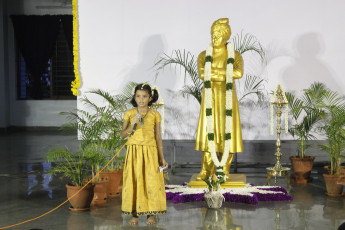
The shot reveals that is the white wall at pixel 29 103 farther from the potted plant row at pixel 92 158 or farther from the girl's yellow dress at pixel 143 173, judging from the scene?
the girl's yellow dress at pixel 143 173

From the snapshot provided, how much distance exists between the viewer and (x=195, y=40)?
905 cm

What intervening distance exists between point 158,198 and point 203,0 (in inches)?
207

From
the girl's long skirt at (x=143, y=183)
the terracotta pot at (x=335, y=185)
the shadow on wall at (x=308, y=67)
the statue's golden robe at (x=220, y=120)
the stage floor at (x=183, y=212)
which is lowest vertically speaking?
the stage floor at (x=183, y=212)

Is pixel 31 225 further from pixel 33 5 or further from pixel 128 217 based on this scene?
pixel 33 5

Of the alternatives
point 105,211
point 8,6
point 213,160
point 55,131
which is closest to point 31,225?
point 105,211

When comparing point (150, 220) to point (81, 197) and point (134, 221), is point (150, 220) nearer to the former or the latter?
point (134, 221)

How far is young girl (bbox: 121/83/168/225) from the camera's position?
4.68m

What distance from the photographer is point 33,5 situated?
51.4 feet

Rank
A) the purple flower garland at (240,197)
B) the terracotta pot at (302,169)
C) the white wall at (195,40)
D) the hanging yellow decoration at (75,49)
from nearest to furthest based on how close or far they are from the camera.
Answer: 1. the purple flower garland at (240,197)
2. the terracotta pot at (302,169)
3. the white wall at (195,40)
4. the hanging yellow decoration at (75,49)

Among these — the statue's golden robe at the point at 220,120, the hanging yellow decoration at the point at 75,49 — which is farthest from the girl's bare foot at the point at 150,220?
the hanging yellow decoration at the point at 75,49

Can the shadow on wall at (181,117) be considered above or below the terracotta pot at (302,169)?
above

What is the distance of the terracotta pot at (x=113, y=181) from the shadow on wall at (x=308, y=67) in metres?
4.07

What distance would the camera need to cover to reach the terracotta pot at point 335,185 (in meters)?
6.12

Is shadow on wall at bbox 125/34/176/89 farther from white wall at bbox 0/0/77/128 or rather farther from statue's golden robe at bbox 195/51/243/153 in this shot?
white wall at bbox 0/0/77/128
